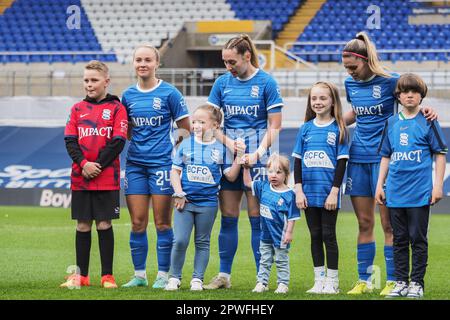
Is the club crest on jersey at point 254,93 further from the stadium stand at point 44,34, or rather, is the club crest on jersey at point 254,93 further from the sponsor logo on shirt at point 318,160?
the stadium stand at point 44,34

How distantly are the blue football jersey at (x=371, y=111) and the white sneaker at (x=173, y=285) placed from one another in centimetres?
168

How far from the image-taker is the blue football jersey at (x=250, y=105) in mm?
7543

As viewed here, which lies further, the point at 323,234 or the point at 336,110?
the point at 336,110

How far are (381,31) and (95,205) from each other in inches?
747

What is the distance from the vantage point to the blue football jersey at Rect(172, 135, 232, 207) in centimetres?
742

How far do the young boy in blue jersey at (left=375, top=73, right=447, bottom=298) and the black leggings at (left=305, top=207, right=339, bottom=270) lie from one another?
0.45 metres

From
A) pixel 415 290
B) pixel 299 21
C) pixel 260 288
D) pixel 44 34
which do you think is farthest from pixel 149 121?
pixel 44 34

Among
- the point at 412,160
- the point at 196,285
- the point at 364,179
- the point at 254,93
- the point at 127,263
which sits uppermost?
the point at 254,93

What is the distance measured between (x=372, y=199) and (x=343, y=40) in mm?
18215

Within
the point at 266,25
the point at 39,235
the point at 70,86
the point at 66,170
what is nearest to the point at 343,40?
the point at 266,25

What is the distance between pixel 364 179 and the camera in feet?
24.1

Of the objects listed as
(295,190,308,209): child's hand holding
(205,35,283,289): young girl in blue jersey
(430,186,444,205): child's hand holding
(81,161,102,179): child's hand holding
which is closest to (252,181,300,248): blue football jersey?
(295,190,308,209): child's hand holding

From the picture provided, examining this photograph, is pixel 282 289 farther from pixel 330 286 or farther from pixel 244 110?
pixel 244 110

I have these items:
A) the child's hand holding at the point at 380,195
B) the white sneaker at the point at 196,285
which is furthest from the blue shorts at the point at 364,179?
the white sneaker at the point at 196,285
